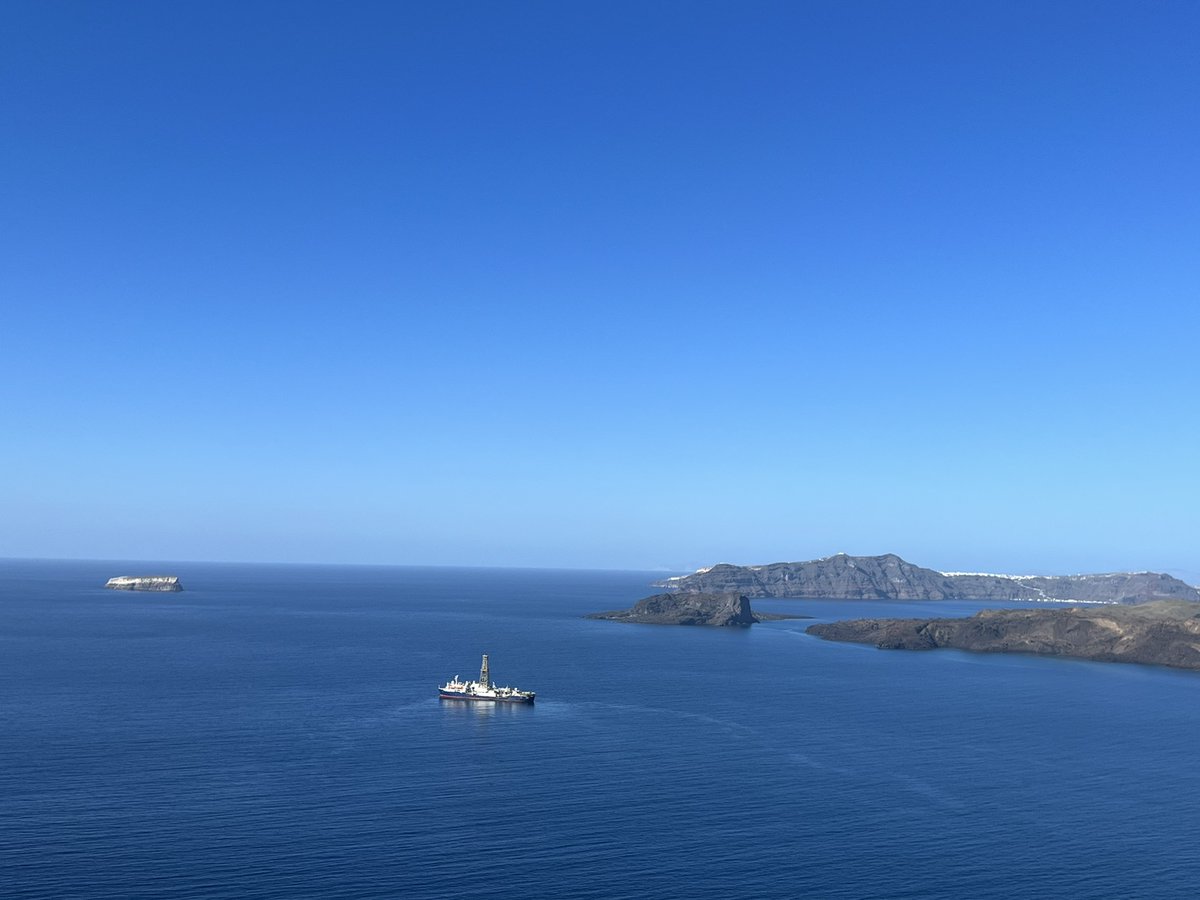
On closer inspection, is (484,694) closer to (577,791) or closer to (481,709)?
(481,709)

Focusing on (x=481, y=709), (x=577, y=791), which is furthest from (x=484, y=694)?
(x=577, y=791)

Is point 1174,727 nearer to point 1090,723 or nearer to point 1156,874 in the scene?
point 1090,723

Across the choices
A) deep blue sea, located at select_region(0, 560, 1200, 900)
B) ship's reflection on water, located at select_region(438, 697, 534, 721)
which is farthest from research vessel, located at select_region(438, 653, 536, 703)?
deep blue sea, located at select_region(0, 560, 1200, 900)

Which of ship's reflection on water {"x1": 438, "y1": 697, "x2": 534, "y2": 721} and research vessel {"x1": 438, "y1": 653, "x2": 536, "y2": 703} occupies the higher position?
research vessel {"x1": 438, "y1": 653, "x2": 536, "y2": 703}

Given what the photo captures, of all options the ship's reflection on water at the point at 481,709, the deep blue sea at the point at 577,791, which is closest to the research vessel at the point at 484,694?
the ship's reflection on water at the point at 481,709

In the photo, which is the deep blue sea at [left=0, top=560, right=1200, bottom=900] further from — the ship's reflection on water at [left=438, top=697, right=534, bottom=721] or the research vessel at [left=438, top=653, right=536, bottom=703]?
the research vessel at [left=438, top=653, right=536, bottom=703]

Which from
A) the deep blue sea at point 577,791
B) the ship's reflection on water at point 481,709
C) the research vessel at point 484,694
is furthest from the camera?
the research vessel at point 484,694

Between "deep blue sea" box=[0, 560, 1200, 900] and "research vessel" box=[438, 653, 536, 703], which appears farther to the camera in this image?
"research vessel" box=[438, 653, 536, 703]

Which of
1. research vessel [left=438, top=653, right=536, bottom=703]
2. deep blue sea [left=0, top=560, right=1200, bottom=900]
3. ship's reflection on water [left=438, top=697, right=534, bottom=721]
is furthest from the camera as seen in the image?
research vessel [left=438, top=653, right=536, bottom=703]

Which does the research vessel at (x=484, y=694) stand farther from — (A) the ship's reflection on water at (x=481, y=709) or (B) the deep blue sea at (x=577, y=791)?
(B) the deep blue sea at (x=577, y=791)
